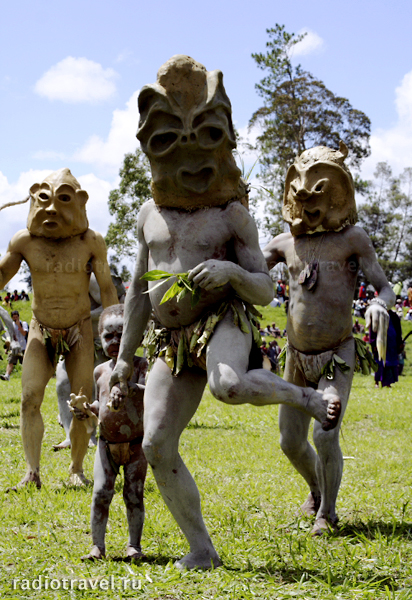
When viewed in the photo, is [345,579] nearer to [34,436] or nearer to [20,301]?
[34,436]

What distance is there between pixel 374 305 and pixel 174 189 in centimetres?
139

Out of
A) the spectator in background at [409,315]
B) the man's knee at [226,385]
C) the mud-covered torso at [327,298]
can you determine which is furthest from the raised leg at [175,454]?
Answer: the spectator in background at [409,315]

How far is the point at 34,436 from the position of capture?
593 cm

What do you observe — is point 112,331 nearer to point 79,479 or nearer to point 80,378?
point 80,378

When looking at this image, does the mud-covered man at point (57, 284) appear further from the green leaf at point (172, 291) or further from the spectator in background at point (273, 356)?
the spectator in background at point (273, 356)

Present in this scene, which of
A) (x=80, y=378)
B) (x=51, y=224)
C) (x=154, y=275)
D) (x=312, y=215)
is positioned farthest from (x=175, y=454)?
(x=51, y=224)

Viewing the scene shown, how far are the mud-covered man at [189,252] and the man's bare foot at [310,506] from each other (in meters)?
1.36

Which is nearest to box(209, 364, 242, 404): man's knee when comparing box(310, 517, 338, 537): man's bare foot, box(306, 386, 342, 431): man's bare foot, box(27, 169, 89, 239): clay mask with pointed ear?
box(306, 386, 342, 431): man's bare foot

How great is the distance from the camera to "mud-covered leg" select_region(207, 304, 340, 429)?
330 cm

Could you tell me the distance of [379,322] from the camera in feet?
13.4

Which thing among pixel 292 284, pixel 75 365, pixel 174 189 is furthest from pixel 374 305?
pixel 75 365

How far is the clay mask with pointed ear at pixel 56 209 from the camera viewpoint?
6020mm

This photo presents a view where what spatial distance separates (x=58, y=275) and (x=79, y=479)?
1765mm

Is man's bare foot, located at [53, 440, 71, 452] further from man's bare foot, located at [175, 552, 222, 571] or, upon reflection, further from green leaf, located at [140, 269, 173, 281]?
green leaf, located at [140, 269, 173, 281]
